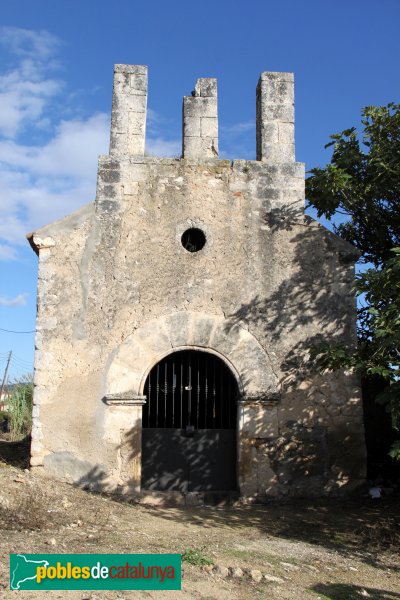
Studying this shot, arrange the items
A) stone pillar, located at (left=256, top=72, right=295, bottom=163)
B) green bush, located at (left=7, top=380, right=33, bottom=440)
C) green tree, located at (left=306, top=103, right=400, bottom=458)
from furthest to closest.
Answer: green bush, located at (left=7, top=380, right=33, bottom=440) → stone pillar, located at (left=256, top=72, right=295, bottom=163) → green tree, located at (left=306, top=103, right=400, bottom=458)

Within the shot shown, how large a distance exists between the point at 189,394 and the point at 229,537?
2.40 metres

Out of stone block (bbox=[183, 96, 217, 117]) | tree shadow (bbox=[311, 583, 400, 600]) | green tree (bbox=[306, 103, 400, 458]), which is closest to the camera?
tree shadow (bbox=[311, 583, 400, 600])

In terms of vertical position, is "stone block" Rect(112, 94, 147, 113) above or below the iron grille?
above

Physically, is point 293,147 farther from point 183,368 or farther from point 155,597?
point 155,597

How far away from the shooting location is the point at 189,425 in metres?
8.00

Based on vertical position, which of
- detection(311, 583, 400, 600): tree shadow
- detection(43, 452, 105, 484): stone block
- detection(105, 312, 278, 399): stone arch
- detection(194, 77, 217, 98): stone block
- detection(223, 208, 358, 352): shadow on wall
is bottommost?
detection(311, 583, 400, 600): tree shadow

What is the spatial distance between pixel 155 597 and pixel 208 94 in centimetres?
670

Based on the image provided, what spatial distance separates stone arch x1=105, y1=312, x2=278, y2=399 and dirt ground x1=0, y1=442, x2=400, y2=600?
4.95 feet

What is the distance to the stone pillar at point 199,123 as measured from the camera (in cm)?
847

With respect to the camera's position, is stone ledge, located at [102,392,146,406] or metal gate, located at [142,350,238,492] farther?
metal gate, located at [142,350,238,492]

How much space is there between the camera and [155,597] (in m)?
4.11

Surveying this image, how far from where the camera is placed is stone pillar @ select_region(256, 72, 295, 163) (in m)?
8.62

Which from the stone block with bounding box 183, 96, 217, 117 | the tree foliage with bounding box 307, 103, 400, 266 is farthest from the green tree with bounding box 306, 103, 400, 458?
the stone block with bounding box 183, 96, 217, 117

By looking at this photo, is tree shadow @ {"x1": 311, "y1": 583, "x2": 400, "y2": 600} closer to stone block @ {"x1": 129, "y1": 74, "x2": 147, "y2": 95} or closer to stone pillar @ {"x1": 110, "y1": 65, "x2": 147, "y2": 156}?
stone pillar @ {"x1": 110, "y1": 65, "x2": 147, "y2": 156}
